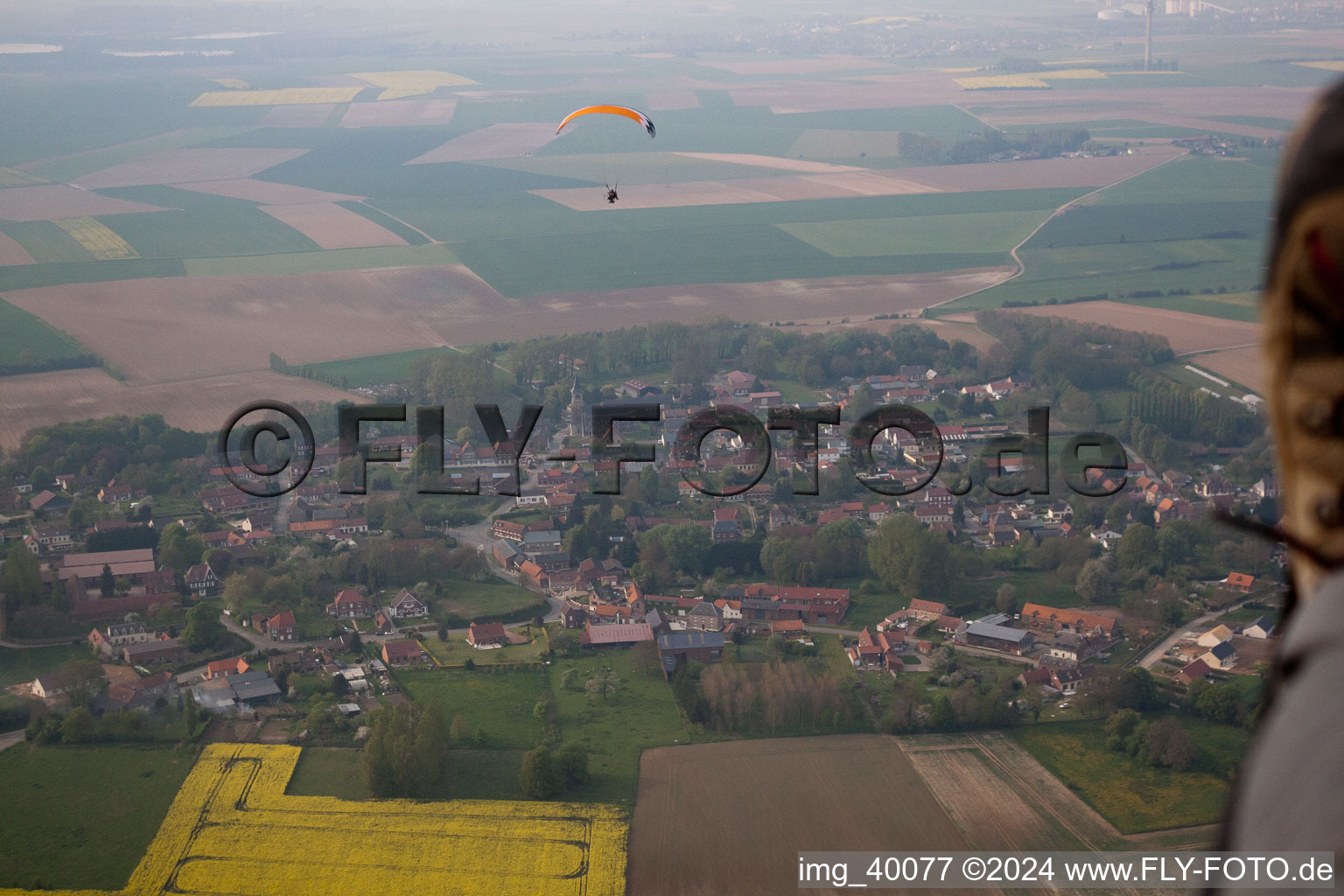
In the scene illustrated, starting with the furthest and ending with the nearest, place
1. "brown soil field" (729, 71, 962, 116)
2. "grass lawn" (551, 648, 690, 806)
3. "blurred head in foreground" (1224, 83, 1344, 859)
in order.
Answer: "brown soil field" (729, 71, 962, 116) → "grass lawn" (551, 648, 690, 806) → "blurred head in foreground" (1224, 83, 1344, 859)

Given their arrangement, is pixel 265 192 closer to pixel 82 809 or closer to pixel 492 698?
pixel 492 698

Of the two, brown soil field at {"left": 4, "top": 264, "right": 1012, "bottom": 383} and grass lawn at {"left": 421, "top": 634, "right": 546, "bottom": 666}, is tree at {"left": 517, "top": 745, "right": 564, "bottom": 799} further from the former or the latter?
brown soil field at {"left": 4, "top": 264, "right": 1012, "bottom": 383}

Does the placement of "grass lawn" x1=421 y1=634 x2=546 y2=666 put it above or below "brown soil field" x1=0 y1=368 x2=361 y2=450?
below

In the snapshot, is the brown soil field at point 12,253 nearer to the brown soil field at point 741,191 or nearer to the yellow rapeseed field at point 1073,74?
the brown soil field at point 741,191

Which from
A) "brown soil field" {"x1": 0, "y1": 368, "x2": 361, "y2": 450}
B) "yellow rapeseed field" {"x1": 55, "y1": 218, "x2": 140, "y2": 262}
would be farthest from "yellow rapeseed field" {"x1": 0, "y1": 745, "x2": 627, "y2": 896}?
"yellow rapeseed field" {"x1": 55, "y1": 218, "x2": 140, "y2": 262}

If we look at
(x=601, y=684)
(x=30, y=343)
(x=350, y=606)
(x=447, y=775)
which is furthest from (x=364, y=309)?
(x=447, y=775)

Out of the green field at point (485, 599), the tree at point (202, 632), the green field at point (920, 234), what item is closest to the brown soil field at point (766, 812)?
the green field at point (485, 599)

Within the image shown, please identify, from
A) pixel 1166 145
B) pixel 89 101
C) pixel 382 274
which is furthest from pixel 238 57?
pixel 1166 145
